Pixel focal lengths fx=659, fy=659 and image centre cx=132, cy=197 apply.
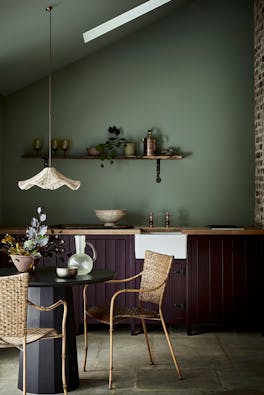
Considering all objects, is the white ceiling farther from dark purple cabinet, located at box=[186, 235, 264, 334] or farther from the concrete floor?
the concrete floor

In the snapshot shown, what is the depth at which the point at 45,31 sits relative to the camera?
580cm

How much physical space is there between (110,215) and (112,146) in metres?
0.80

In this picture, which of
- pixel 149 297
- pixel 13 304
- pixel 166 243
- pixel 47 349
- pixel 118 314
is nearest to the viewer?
pixel 13 304

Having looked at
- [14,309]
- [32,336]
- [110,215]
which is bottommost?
[32,336]

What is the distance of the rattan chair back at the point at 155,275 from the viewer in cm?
501

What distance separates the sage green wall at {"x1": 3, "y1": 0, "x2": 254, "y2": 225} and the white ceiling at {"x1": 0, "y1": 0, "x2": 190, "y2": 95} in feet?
0.87

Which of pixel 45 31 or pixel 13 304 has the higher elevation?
pixel 45 31

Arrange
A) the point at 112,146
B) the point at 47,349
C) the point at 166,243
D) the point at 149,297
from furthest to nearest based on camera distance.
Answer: the point at 112,146 < the point at 166,243 < the point at 149,297 < the point at 47,349

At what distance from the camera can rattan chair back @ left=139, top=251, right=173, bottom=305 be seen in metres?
5.01

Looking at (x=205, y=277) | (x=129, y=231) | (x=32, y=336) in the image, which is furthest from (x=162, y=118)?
(x=32, y=336)

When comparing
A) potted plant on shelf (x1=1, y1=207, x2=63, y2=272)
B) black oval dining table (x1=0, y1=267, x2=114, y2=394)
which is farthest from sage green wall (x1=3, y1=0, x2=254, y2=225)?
black oval dining table (x1=0, y1=267, x2=114, y2=394)

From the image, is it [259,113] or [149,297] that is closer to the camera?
[149,297]

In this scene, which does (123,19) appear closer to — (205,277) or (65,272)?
(205,277)

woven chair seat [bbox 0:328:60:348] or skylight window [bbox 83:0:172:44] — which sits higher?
skylight window [bbox 83:0:172:44]
